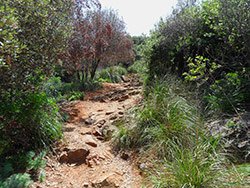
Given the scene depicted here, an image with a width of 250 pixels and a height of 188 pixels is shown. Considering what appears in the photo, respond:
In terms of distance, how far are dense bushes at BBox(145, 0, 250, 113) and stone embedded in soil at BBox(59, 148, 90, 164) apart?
2.34 metres

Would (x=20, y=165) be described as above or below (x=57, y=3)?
below

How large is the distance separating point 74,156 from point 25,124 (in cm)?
89

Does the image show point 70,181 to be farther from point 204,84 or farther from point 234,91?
point 204,84

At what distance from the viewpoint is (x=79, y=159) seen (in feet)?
11.2

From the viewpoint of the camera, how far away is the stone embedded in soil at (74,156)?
3.35 meters

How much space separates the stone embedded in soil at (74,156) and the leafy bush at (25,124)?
310 mm

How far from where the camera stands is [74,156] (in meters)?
3.41

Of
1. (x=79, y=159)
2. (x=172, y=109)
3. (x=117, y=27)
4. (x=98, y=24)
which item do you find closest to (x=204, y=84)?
(x=172, y=109)

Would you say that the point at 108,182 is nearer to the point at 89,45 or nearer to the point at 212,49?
the point at 212,49

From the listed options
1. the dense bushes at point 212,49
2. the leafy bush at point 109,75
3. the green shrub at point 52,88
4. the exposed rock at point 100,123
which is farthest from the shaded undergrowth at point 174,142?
the leafy bush at point 109,75

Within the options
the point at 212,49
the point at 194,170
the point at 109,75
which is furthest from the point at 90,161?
the point at 109,75

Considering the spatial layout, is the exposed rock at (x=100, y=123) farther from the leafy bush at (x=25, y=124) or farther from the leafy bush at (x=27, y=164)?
the leafy bush at (x=27, y=164)

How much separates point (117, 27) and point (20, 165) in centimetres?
1062

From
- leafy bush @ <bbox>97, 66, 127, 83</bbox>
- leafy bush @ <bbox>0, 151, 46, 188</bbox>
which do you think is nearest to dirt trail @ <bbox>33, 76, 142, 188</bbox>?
leafy bush @ <bbox>0, 151, 46, 188</bbox>
